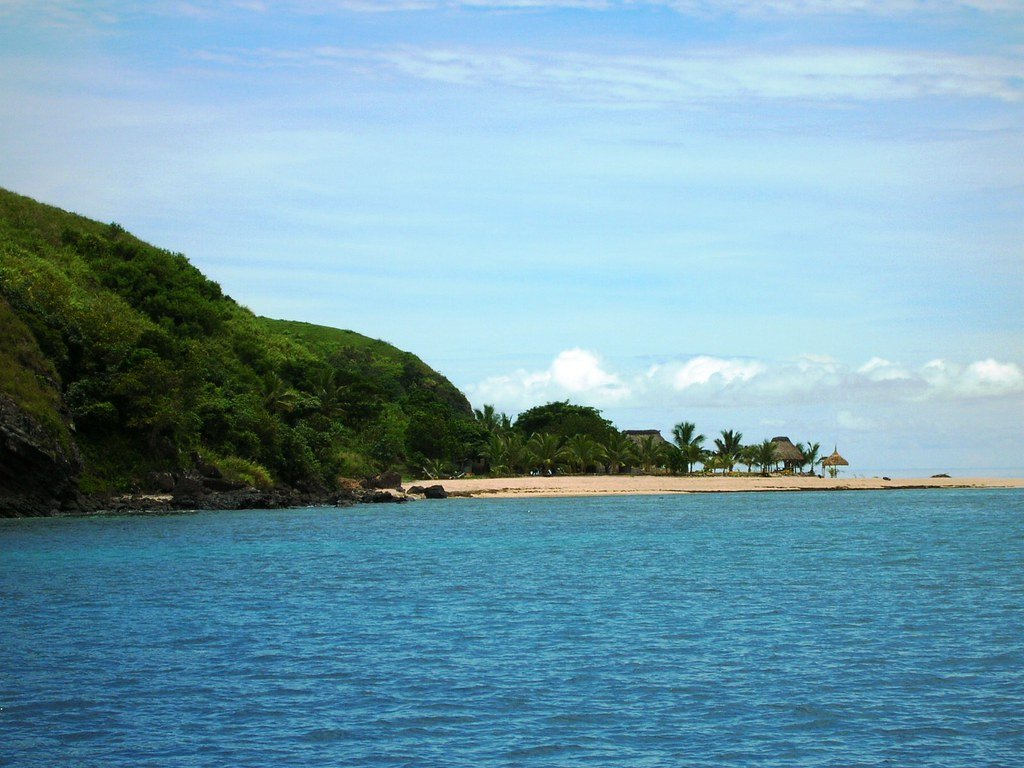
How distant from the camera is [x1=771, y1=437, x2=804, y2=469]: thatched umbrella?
110250mm

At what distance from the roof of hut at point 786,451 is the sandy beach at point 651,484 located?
3986 millimetres

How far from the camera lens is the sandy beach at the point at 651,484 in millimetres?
81375

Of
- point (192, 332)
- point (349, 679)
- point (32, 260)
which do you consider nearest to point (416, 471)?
point (192, 332)

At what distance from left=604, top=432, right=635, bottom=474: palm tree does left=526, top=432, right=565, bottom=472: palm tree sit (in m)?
4.78

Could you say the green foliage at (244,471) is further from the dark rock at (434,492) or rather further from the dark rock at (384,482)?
the dark rock at (384,482)

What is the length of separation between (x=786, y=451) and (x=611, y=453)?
2325cm

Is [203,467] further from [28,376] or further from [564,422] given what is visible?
[564,422]

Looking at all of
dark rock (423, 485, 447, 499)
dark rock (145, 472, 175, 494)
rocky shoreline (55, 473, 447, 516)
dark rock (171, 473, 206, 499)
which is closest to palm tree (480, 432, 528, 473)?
rocky shoreline (55, 473, 447, 516)

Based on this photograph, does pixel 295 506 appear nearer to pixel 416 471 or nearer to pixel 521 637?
pixel 416 471

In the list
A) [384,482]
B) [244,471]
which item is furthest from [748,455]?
[244,471]

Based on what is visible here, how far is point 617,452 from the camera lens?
98.3 m

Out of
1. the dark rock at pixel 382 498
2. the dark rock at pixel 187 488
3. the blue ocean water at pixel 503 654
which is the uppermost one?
the dark rock at pixel 187 488

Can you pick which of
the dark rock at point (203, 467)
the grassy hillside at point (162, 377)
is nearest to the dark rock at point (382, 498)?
the grassy hillside at point (162, 377)

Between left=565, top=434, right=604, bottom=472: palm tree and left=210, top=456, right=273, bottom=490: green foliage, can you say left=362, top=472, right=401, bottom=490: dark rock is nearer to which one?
left=210, top=456, right=273, bottom=490: green foliage
